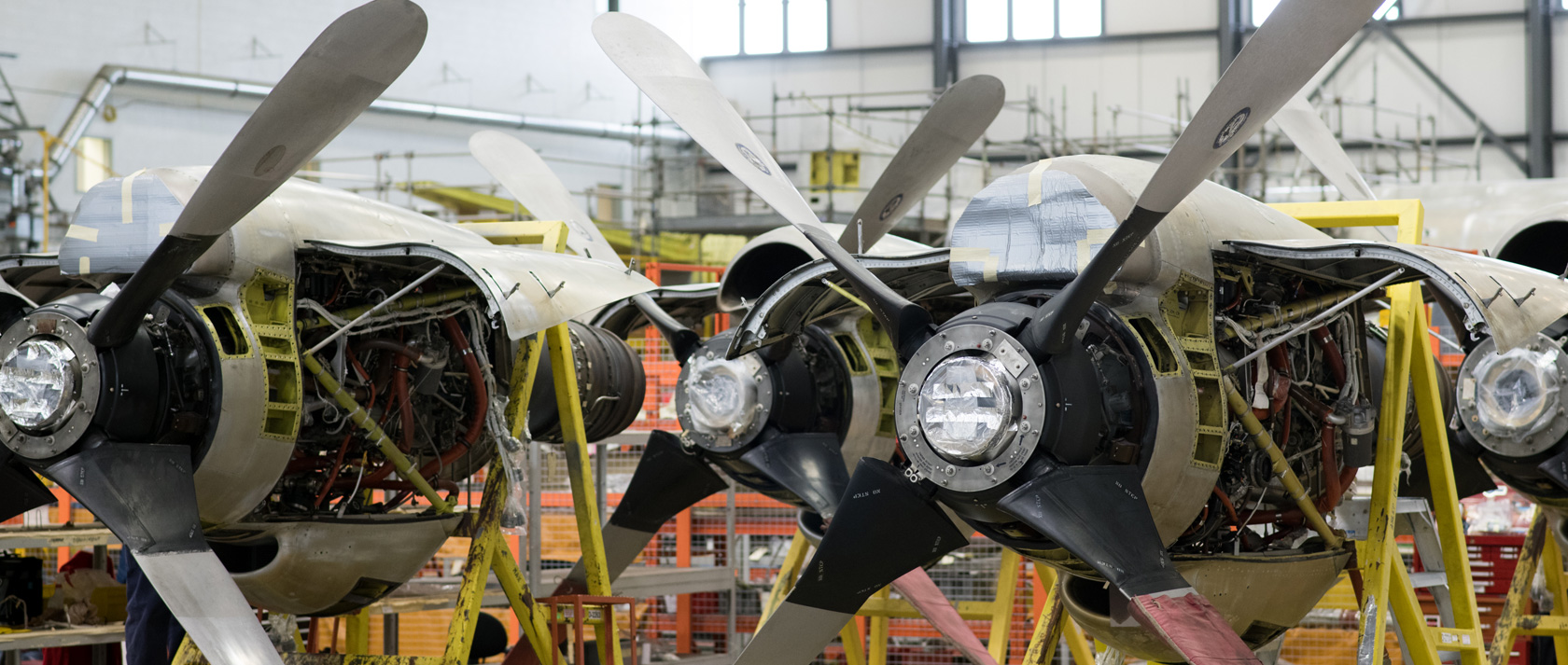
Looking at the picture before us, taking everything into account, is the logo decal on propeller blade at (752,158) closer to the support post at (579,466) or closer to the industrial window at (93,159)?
the support post at (579,466)

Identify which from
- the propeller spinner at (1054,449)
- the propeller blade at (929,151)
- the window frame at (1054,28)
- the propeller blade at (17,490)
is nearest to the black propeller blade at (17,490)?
the propeller blade at (17,490)

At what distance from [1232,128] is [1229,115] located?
0.16ft

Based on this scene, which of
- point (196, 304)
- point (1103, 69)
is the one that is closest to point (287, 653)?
point (196, 304)

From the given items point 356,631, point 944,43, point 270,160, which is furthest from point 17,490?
point 944,43

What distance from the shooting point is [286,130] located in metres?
4.70

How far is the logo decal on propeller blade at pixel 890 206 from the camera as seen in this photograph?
6.03 metres

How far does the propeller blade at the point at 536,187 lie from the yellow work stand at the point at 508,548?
0.84 m

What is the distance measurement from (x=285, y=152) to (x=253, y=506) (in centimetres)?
154

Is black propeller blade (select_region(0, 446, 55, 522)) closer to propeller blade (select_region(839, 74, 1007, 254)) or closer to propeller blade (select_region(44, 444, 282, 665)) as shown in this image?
propeller blade (select_region(44, 444, 282, 665))

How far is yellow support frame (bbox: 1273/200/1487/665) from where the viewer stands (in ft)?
16.9

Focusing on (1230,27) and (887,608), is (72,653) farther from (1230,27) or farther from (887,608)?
(1230,27)

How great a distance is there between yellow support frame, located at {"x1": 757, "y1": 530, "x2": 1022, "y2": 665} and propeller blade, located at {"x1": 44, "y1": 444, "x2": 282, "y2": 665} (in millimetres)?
3208

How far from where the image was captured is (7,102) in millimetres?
19281

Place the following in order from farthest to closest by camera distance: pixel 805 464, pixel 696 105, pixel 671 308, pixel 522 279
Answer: pixel 671 308 < pixel 805 464 < pixel 696 105 < pixel 522 279
